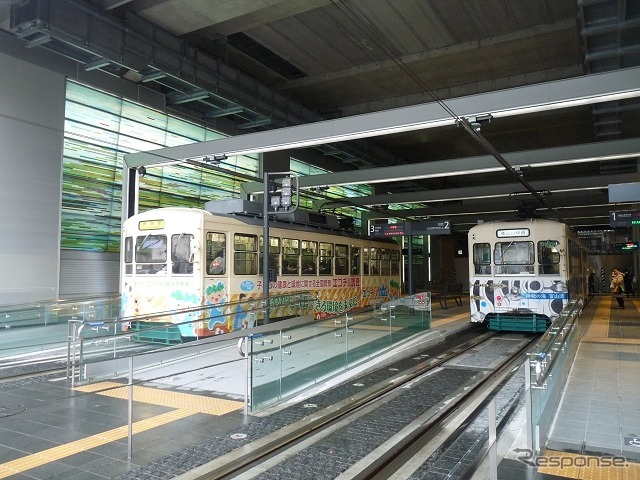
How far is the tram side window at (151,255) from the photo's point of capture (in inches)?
454

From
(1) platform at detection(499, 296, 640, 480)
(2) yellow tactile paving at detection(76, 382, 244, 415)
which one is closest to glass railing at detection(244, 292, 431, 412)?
(2) yellow tactile paving at detection(76, 382, 244, 415)

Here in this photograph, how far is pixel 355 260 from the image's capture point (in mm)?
17547

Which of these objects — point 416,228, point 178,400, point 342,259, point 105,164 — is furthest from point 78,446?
point 416,228

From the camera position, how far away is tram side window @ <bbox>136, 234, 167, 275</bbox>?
11.5m

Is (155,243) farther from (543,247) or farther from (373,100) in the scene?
(373,100)

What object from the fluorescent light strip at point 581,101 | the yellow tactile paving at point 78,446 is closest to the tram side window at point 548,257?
the fluorescent light strip at point 581,101

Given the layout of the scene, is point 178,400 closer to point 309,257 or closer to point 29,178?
point 309,257

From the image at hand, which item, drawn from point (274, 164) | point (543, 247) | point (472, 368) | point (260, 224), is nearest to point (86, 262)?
point (260, 224)

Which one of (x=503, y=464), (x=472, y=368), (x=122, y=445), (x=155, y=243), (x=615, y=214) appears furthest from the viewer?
(x=615, y=214)

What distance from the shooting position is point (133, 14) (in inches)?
558

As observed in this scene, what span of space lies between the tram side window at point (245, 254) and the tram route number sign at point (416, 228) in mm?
6173

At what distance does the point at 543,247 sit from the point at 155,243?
9566mm

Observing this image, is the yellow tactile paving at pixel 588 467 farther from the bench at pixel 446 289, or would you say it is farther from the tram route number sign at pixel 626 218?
the bench at pixel 446 289

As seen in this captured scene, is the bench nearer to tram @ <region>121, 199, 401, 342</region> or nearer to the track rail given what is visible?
tram @ <region>121, 199, 401, 342</region>
